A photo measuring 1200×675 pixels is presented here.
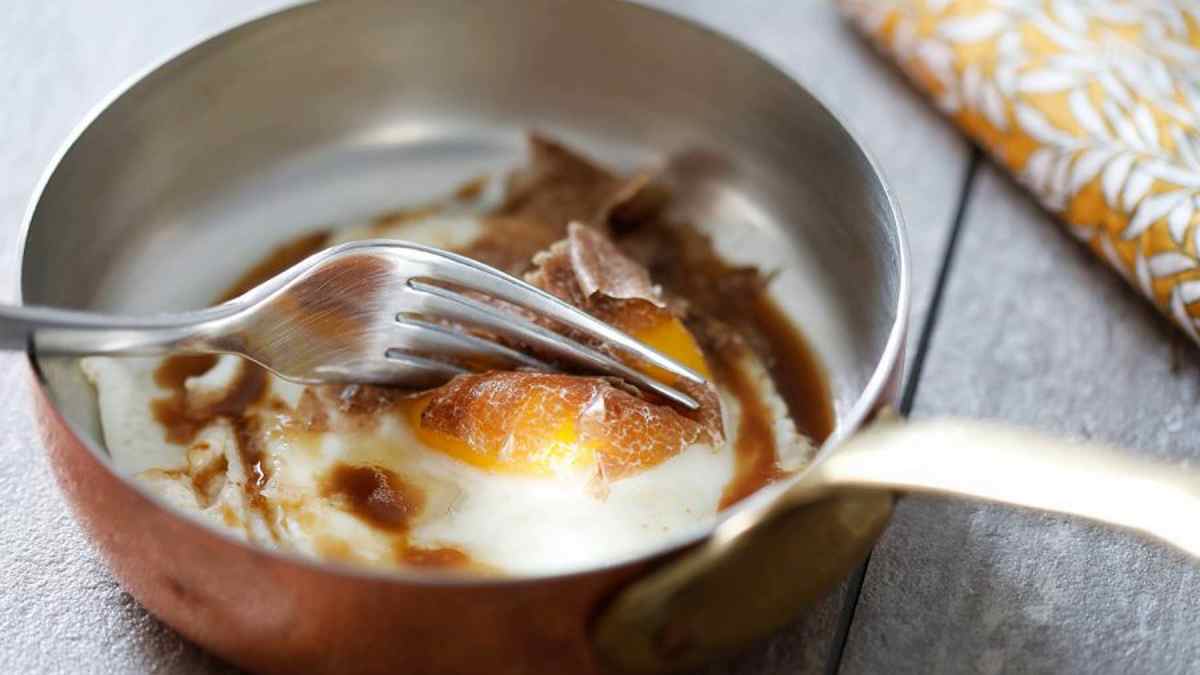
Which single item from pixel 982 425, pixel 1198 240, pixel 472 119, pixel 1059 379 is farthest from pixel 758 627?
→ pixel 472 119

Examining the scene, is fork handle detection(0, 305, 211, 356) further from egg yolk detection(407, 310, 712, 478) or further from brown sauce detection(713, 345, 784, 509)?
brown sauce detection(713, 345, 784, 509)

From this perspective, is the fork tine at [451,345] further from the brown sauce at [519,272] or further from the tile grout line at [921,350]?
the tile grout line at [921,350]

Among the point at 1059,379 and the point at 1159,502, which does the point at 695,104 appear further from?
the point at 1159,502

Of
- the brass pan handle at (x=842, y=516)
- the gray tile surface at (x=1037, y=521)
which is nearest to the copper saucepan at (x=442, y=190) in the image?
the brass pan handle at (x=842, y=516)

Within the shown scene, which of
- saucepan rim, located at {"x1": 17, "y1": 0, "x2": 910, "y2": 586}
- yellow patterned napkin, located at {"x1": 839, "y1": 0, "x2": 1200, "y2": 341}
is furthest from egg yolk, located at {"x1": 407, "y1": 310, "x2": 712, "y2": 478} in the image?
yellow patterned napkin, located at {"x1": 839, "y1": 0, "x2": 1200, "y2": 341}

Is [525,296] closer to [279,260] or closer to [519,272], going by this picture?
[519,272]

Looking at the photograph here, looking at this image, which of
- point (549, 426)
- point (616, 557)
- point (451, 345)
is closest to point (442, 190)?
point (451, 345)

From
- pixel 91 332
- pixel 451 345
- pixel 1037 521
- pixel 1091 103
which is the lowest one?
pixel 1037 521
